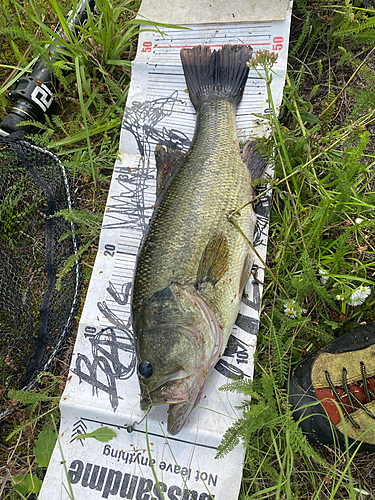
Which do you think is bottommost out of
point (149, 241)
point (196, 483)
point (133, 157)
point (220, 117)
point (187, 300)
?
point (196, 483)

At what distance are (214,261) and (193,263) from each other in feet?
0.44

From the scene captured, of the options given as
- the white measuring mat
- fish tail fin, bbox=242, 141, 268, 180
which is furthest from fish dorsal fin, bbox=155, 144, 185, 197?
Result: fish tail fin, bbox=242, 141, 268, 180

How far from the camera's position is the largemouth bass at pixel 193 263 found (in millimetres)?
2021

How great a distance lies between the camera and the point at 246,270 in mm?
2408

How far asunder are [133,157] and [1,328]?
1.66m

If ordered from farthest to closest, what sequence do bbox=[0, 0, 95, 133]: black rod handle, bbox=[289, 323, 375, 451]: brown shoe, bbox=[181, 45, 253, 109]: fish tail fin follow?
bbox=[0, 0, 95, 133]: black rod handle
bbox=[181, 45, 253, 109]: fish tail fin
bbox=[289, 323, 375, 451]: brown shoe

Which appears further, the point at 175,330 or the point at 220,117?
the point at 220,117

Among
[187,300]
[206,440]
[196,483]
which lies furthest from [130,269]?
[196,483]

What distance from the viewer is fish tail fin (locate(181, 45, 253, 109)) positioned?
277 centimetres

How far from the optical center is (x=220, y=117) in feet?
→ 8.68

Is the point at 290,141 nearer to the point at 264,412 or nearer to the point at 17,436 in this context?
the point at 264,412

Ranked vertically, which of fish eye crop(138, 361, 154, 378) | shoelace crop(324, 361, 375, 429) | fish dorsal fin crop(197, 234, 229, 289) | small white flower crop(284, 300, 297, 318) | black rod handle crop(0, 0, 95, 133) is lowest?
shoelace crop(324, 361, 375, 429)

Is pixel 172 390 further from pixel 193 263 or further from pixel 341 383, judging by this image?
pixel 341 383

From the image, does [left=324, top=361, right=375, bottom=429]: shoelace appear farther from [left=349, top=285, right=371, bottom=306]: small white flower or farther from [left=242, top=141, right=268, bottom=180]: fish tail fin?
[left=242, top=141, right=268, bottom=180]: fish tail fin
